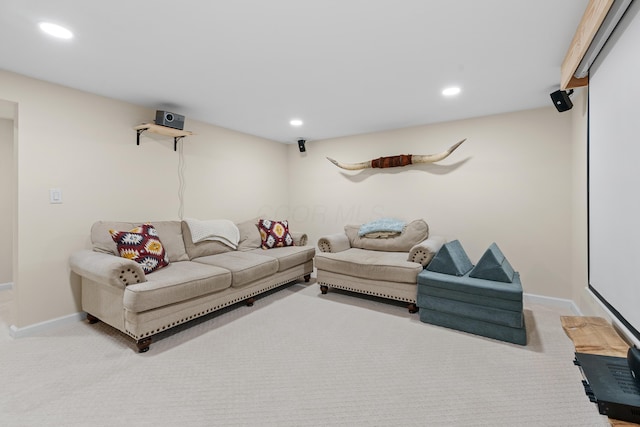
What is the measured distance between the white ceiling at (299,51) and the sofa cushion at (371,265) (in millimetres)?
1791

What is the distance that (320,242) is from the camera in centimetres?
396

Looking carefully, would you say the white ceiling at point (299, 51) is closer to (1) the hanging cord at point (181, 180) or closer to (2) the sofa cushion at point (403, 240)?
(1) the hanging cord at point (181, 180)

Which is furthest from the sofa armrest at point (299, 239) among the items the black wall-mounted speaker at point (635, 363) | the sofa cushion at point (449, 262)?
the black wall-mounted speaker at point (635, 363)

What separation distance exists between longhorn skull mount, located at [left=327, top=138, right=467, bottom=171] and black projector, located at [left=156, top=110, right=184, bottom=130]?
242 cm

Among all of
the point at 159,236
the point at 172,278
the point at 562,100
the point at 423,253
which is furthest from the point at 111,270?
the point at 562,100

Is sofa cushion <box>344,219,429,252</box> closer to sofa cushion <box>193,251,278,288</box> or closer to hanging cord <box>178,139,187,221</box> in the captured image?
sofa cushion <box>193,251,278,288</box>

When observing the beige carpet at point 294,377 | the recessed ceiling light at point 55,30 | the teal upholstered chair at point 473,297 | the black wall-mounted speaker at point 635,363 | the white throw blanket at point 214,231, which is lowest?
the beige carpet at point 294,377

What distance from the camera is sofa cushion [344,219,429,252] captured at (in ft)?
12.5

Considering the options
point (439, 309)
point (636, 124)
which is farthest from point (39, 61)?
point (439, 309)

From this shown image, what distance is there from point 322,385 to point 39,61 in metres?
3.21

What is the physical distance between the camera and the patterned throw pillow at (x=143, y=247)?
A: 265 centimetres

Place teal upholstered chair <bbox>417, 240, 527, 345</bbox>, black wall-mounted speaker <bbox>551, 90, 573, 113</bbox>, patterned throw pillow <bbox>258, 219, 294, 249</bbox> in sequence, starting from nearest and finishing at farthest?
teal upholstered chair <bbox>417, 240, 527, 345</bbox>, black wall-mounted speaker <bbox>551, 90, 573, 113</bbox>, patterned throw pillow <bbox>258, 219, 294, 249</bbox>

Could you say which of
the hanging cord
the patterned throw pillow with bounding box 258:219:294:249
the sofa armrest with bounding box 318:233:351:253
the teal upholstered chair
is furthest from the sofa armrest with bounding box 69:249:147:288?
the teal upholstered chair

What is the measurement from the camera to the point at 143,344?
225 centimetres
